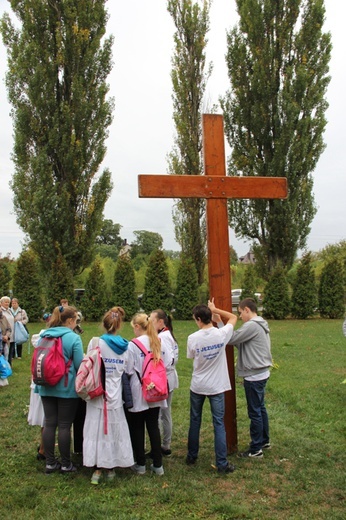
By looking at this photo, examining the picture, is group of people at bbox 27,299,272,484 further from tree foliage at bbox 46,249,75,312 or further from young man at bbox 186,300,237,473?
tree foliage at bbox 46,249,75,312

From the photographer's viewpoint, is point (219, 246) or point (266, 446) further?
point (266, 446)

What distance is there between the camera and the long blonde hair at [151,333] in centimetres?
474

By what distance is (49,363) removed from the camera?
14.9ft

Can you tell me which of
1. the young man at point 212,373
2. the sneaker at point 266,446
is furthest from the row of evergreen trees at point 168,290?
the young man at point 212,373

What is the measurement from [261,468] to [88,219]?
16564mm

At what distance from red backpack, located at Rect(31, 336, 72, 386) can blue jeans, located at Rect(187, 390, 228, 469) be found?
128 cm

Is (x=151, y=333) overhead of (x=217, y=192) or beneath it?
beneath

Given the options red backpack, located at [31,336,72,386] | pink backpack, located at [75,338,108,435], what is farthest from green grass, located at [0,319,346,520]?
red backpack, located at [31,336,72,386]

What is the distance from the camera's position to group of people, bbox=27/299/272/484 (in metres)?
4.50

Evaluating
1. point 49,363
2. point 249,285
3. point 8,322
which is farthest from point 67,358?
point 249,285

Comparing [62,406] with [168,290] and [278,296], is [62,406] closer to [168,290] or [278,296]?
[168,290]

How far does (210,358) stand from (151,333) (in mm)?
613

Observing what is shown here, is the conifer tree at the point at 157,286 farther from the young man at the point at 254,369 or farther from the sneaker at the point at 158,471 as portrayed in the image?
the sneaker at the point at 158,471

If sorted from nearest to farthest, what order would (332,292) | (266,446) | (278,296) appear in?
(266,446) < (278,296) < (332,292)
